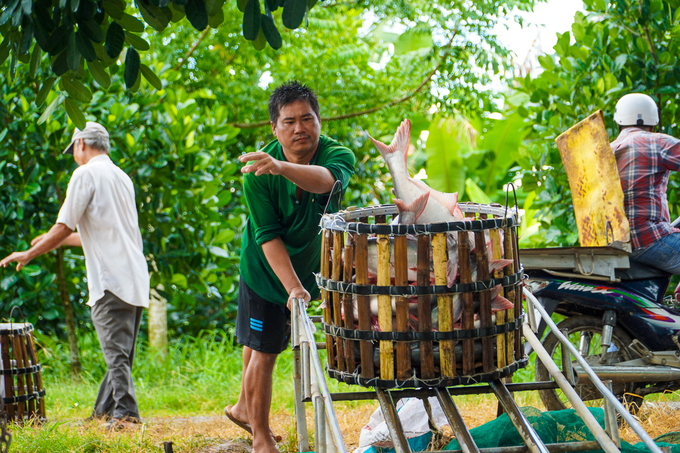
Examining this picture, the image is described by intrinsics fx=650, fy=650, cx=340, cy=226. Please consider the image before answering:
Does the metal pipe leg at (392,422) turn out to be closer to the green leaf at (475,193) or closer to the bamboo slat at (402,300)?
the bamboo slat at (402,300)

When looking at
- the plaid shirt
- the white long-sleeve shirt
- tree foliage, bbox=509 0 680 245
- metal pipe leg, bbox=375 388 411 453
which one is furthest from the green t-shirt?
tree foliage, bbox=509 0 680 245

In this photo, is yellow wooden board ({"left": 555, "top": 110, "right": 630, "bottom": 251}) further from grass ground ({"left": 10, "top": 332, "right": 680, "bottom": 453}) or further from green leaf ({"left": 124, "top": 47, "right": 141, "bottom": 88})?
green leaf ({"left": 124, "top": 47, "right": 141, "bottom": 88})

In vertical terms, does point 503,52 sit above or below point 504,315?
above

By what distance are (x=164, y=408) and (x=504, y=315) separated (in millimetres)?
3827

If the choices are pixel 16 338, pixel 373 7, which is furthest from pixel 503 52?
pixel 16 338

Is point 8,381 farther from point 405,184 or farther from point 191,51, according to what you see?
point 191,51

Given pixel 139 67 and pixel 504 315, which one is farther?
pixel 139 67

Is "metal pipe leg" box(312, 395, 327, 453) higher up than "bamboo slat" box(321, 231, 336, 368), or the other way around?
"bamboo slat" box(321, 231, 336, 368)

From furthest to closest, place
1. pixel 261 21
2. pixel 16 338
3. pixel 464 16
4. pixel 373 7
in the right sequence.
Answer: pixel 373 7
pixel 464 16
pixel 16 338
pixel 261 21

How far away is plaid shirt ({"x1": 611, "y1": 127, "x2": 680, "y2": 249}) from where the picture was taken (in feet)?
12.6

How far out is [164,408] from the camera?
17.4ft

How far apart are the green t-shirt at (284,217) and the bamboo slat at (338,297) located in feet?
2.44

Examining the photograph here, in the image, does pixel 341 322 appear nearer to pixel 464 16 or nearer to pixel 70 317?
pixel 70 317

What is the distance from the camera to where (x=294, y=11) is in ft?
7.70
